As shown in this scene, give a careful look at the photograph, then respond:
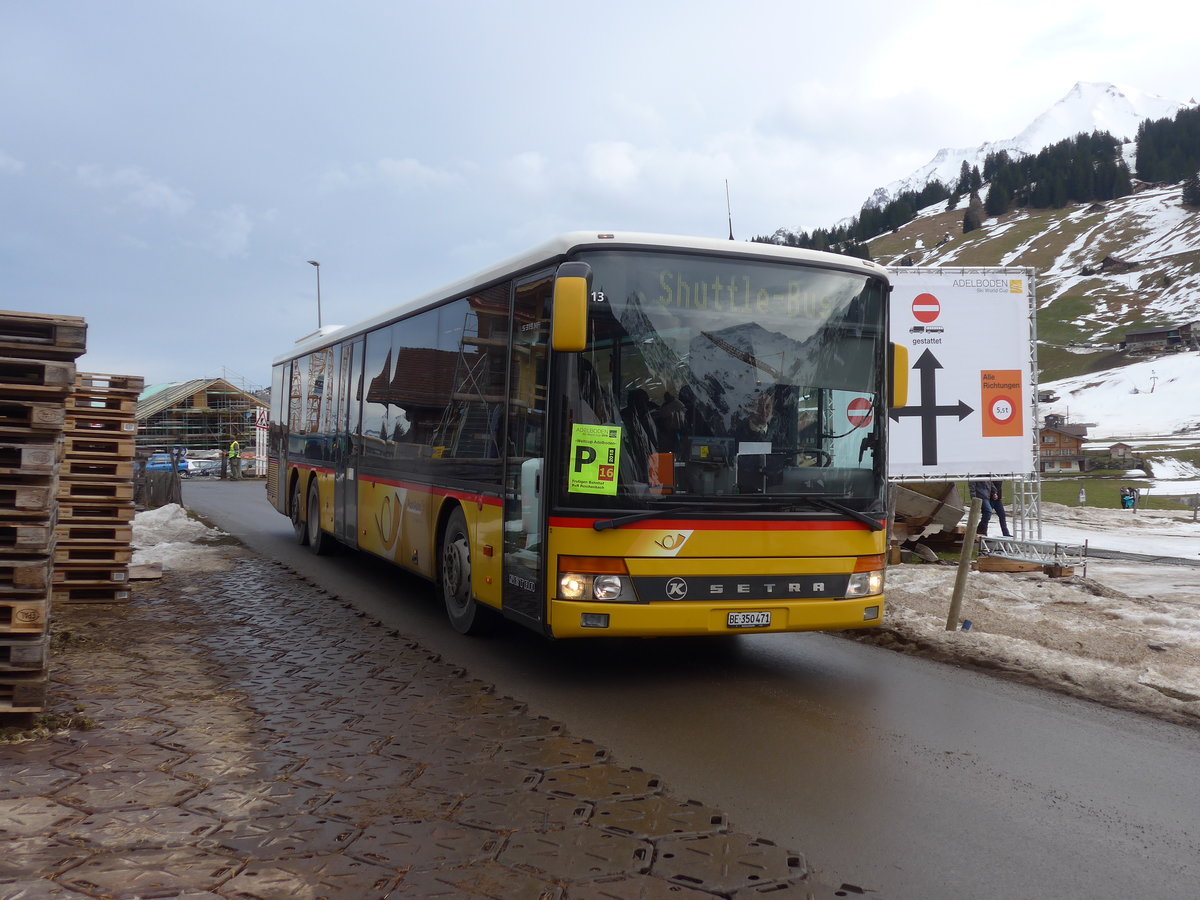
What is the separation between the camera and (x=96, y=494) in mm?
10695

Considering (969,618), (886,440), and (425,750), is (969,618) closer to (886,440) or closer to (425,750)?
(886,440)

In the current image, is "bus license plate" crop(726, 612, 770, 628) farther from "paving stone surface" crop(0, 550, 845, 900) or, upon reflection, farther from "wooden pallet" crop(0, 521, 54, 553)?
"wooden pallet" crop(0, 521, 54, 553)

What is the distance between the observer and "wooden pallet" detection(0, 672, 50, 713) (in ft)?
17.9

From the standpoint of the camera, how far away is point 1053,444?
287ft

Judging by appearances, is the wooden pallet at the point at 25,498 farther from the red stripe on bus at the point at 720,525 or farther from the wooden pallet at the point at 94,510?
the wooden pallet at the point at 94,510

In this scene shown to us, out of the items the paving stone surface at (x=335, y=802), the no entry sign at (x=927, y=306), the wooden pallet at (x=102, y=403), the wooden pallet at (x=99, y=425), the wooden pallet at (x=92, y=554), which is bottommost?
the paving stone surface at (x=335, y=802)

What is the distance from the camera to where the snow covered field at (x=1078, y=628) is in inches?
273

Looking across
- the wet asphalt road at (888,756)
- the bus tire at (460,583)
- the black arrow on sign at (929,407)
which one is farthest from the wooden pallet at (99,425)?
the black arrow on sign at (929,407)

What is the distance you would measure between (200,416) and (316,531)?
76.9m

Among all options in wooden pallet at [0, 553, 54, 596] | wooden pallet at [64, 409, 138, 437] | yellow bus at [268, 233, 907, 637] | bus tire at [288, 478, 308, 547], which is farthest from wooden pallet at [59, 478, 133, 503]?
wooden pallet at [0, 553, 54, 596]

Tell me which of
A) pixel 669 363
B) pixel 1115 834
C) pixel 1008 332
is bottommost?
pixel 1115 834

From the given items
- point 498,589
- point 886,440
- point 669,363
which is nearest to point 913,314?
point 886,440

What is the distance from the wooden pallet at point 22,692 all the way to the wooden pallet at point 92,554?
16.8ft

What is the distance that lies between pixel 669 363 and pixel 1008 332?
6.03 meters
